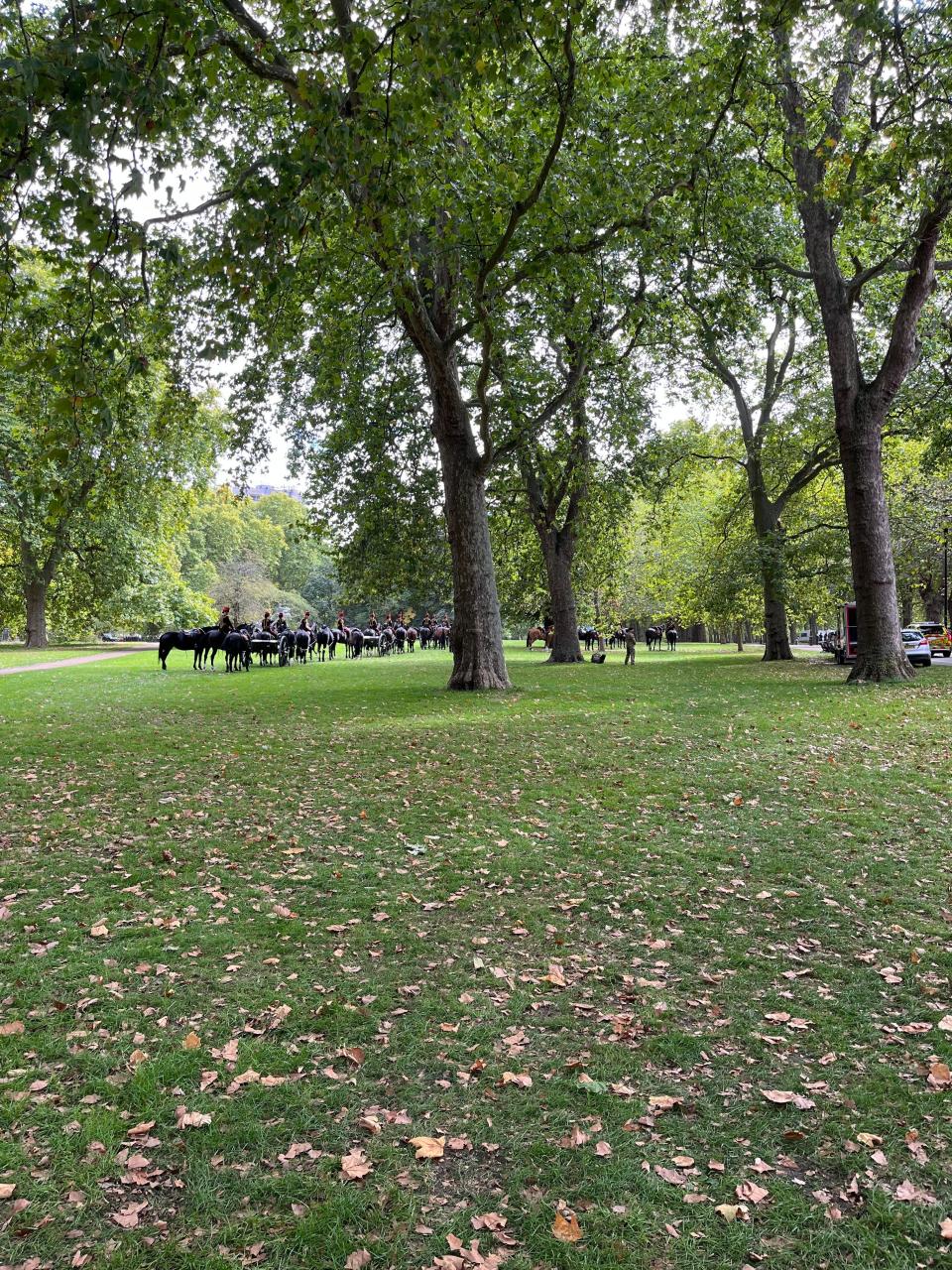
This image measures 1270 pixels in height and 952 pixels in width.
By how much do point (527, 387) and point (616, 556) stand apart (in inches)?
575

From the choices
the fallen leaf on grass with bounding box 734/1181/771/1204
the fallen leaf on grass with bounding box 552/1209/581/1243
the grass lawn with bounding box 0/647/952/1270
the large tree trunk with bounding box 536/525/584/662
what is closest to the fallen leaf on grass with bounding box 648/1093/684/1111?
the grass lawn with bounding box 0/647/952/1270

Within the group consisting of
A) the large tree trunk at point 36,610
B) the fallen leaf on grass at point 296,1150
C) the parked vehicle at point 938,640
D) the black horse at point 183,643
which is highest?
the large tree trunk at point 36,610

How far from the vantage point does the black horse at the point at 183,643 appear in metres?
26.4

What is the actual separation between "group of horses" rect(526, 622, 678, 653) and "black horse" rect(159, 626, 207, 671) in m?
15.6

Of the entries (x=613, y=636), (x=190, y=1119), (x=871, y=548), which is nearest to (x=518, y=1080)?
(x=190, y=1119)

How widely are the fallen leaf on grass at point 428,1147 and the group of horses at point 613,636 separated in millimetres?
33751

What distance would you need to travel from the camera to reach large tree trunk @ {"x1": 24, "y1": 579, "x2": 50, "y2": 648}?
38250 mm

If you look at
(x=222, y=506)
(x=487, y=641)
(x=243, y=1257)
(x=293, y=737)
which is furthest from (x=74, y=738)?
(x=222, y=506)

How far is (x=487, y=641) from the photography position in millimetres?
16672

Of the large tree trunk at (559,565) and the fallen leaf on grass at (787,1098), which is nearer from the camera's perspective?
the fallen leaf on grass at (787,1098)

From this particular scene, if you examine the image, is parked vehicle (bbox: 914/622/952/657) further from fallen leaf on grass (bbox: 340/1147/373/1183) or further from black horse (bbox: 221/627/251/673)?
fallen leaf on grass (bbox: 340/1147/373/1183)

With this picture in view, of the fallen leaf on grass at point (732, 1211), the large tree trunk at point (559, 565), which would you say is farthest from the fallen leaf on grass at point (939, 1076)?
the large tree trunk at point (559, 565)

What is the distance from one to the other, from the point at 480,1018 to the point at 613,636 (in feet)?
147

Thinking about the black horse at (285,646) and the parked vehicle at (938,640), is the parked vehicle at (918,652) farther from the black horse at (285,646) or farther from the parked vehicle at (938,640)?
the black horse at (285,646)
